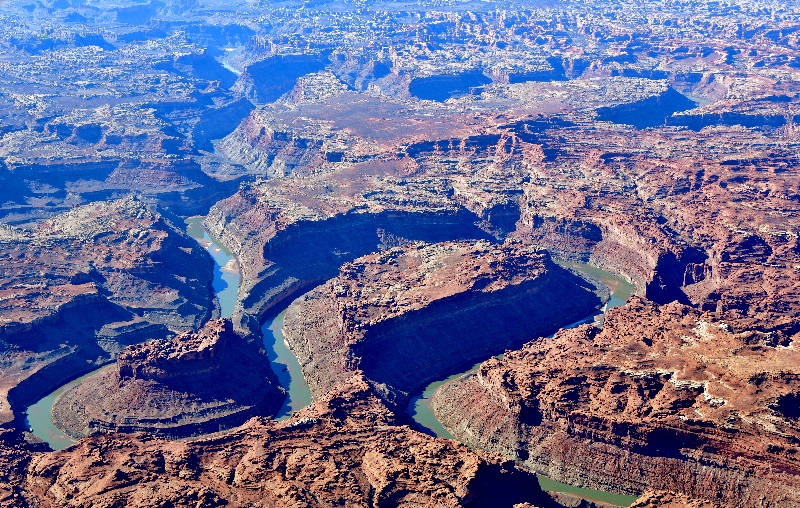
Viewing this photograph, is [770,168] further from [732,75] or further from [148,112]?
[148,112]

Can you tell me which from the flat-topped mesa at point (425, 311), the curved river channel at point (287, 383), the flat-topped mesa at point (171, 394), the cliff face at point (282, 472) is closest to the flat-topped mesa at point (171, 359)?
the flat-topped mesa at point (171, 394)

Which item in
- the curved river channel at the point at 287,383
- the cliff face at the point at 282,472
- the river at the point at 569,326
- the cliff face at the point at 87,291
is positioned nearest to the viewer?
the cliff face at the point at 282,472

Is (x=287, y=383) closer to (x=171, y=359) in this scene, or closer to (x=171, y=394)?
(x=171, y=394)

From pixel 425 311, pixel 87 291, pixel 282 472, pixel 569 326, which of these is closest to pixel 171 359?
pixel 87 291

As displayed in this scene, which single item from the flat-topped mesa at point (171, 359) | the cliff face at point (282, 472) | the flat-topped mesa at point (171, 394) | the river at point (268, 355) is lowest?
the river at point (268, 355)

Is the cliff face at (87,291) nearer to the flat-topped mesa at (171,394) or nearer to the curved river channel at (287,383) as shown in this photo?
the curved river channel at (287,383)

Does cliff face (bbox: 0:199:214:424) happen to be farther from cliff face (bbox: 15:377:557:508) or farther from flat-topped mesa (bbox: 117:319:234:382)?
cliff face (bbox: 15:377:557:508)
